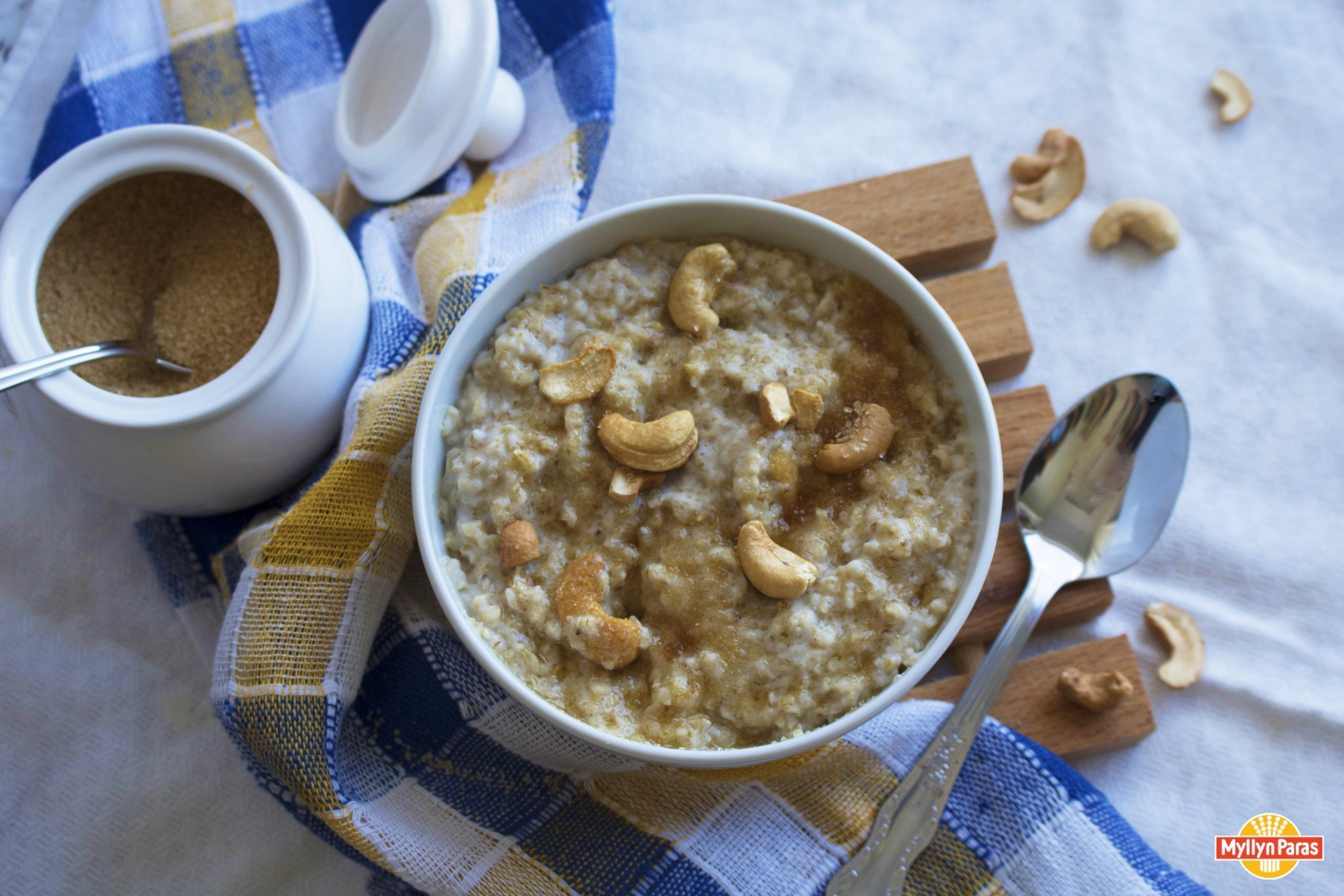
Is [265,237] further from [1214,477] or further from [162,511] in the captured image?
[1214,477]

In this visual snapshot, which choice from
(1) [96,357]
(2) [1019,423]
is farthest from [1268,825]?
(1) [96,357]

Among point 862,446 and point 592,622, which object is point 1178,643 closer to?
point 862,446

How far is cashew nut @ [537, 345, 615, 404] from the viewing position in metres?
1.16

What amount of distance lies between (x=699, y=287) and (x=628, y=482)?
273mm

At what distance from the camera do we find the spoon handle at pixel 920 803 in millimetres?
1334

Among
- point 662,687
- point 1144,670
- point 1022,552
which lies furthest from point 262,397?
point 1144,670

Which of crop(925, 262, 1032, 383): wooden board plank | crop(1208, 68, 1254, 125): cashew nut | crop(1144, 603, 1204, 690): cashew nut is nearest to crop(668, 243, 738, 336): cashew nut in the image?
crop(925, 262, 1032, 383): wooden board plank

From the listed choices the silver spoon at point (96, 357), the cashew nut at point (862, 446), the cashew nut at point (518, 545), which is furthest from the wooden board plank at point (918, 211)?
the silver spoon at point (96, 357)

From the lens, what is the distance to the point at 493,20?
1.50 meters

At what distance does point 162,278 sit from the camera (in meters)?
1.41

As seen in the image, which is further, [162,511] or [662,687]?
[162,511]

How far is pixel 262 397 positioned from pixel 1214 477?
1.59m

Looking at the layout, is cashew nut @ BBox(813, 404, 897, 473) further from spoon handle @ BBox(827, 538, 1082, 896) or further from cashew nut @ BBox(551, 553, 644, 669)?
spoon handle @ BBox(827, 538, 1082, 896)

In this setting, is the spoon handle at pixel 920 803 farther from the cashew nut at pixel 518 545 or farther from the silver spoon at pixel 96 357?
the silver spoon at pixel 96 357
